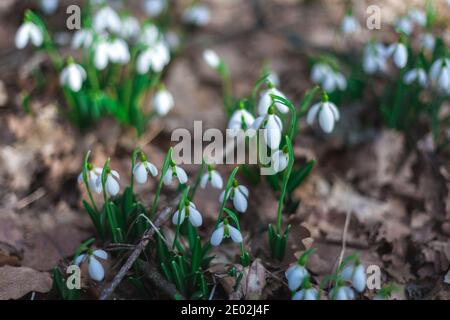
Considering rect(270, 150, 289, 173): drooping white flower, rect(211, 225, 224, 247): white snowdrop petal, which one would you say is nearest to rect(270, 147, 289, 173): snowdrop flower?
rect(270, 150, 289, 173): drooping white flower

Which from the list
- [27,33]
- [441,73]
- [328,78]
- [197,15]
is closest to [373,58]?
[328,78]

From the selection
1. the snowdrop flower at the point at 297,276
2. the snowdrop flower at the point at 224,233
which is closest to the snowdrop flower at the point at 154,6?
the snowdrop flower at the point at 224,233

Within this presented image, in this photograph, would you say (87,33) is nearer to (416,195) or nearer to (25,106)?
(25,106)

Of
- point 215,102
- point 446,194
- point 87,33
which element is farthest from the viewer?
point 215,102

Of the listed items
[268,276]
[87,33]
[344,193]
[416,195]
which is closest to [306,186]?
[344,193]

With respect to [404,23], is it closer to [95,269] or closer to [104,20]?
[104,20]

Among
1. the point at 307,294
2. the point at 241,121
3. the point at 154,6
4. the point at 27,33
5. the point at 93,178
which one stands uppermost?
the point at 154,6
